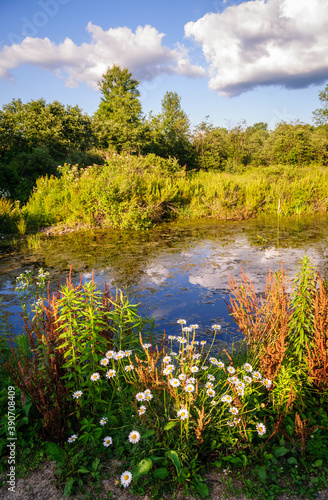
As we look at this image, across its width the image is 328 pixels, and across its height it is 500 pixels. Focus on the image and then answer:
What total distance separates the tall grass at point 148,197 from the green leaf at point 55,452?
29.7 ft

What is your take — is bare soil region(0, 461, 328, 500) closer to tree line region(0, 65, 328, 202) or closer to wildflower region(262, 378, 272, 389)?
wildflower region(262, 378, 272, 389)

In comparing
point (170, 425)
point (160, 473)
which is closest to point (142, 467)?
point (160, 473)

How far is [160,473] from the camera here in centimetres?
196

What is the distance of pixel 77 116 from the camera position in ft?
81.0

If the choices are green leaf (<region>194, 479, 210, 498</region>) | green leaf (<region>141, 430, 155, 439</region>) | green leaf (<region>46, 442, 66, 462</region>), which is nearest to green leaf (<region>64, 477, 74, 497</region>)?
green leaf (<region>46, 442, 66, 462</region>)

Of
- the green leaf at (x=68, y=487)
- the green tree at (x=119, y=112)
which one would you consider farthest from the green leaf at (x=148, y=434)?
the green tree at (x=119, y=112)

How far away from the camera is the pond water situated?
490 cm

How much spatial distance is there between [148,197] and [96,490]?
1032cm

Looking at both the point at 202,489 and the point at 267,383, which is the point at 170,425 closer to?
the point at 202,489

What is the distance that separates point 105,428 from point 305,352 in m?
1.97

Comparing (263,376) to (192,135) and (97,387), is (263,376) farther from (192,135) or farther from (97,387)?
(192,135)

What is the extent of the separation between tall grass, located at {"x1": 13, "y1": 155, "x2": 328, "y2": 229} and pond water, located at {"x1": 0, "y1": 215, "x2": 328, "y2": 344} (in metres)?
0.95

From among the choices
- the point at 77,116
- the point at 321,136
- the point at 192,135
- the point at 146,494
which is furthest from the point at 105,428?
the point at 192,135

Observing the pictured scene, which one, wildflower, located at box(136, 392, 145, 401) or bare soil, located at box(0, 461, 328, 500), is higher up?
wildflower, located at box(136, 392, 145, 401)
